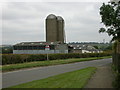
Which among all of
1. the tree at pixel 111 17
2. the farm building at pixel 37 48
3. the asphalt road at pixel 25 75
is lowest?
the asphalt road at pixel 25 75

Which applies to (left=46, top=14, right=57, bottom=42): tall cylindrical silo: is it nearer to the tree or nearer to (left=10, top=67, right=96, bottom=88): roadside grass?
the tree

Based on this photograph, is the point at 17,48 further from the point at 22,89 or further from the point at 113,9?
the point at 22,89

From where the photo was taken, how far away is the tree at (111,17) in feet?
78.0

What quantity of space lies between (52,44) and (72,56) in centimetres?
694

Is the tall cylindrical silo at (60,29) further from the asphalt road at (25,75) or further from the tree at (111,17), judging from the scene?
the asphalt road at (25,75)

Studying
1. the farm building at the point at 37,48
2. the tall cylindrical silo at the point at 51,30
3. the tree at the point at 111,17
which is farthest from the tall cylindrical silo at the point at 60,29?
the tree at the point at 111,17

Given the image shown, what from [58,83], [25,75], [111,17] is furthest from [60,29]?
[58,83]

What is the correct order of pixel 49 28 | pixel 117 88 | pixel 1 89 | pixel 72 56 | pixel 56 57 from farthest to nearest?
pixel 49 28 < pixel 72 56 < pixel 56 57 < pixel 1 89 < pixel 117 88

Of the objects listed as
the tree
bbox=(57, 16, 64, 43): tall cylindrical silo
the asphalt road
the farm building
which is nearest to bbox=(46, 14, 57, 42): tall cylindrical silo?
bbox=(57, 16, 64, 43): tall cylindrical silo

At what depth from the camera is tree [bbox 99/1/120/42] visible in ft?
78.0

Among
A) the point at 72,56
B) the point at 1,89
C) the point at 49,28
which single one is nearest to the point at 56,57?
the point at 72,56

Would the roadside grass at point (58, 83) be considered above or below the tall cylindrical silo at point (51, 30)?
below

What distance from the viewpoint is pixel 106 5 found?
2495cm

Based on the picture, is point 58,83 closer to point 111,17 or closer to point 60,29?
point 111,17
